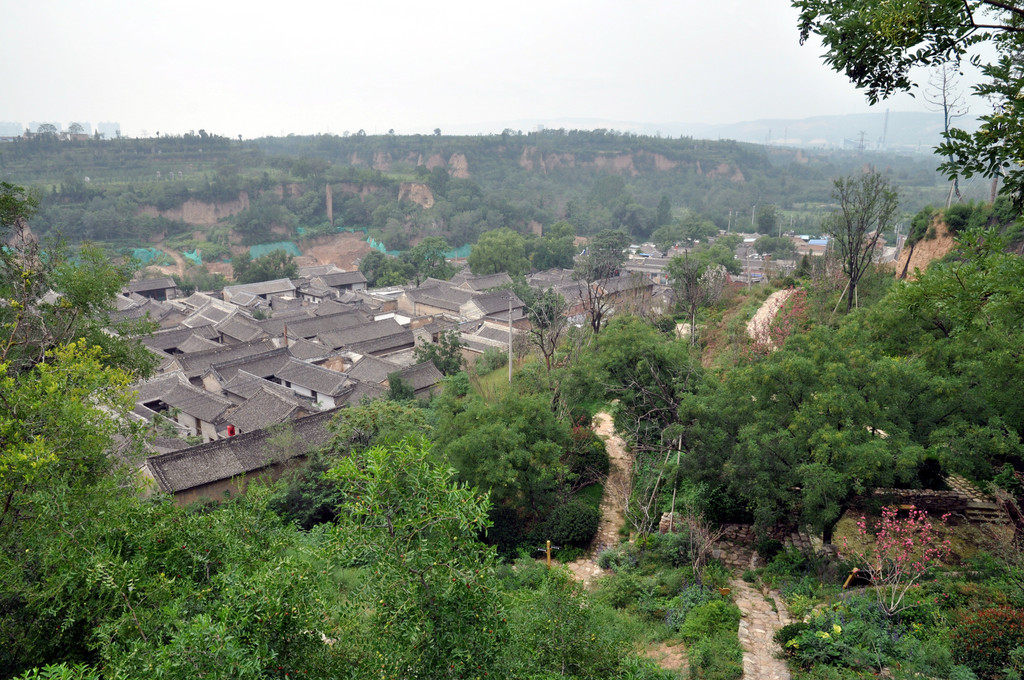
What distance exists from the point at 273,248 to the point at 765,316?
4473 centimetres

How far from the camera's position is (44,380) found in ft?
19.2

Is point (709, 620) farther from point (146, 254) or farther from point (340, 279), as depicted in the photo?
point (146, 254)

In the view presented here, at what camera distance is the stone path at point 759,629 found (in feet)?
19.7

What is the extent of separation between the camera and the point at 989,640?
531 cm

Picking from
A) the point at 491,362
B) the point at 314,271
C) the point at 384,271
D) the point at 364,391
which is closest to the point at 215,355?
the point at 364,391

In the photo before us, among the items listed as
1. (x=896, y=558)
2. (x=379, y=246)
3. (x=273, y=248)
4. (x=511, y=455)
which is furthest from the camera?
(x=379, y=246)

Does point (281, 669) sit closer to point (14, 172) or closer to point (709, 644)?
point (709, 644)

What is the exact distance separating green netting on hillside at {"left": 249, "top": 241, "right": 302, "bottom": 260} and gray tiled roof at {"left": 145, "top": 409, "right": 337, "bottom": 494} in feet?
129

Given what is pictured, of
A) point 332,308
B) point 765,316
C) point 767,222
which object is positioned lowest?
point 332,308

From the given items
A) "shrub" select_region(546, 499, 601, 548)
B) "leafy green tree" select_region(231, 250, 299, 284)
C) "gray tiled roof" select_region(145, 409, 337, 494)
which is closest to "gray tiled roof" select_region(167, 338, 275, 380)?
"gray tiled roof" select_region(145, 409, 337, 494)

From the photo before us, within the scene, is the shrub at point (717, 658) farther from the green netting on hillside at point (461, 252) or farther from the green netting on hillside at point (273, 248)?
the green netting on hillside at point (461, 252)

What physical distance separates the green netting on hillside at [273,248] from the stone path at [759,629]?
48912 millimetres

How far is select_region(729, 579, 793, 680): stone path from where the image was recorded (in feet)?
19.7

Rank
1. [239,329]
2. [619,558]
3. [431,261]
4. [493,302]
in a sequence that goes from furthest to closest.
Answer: [431,261], [493,302], [239,329], [619,558]
